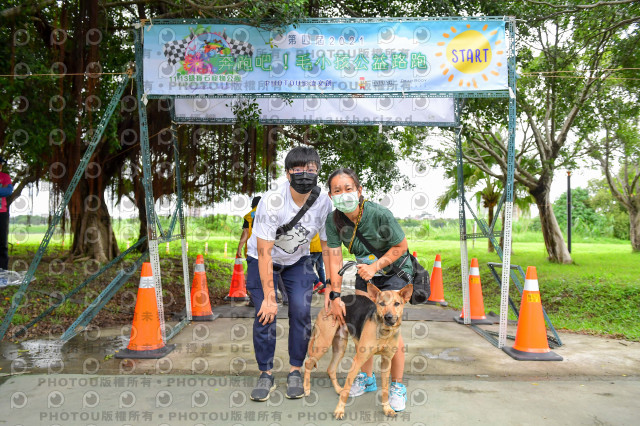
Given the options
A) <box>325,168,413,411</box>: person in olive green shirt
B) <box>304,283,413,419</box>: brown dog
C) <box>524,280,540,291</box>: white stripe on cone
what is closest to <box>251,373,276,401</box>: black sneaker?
<box>304,283,413,419</box>: brown dog

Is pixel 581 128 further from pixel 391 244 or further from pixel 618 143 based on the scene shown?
pixel 391 244

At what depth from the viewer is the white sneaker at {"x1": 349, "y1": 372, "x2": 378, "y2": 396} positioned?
3.65 metres

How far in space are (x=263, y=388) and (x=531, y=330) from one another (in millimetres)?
2830

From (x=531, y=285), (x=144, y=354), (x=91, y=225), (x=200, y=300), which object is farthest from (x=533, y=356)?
(x=91, y=225)

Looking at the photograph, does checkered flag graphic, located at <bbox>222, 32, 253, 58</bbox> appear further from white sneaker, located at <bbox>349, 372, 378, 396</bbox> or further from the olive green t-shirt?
white sneaker, located at <bbox>349, 372, 378, 396</bbox>

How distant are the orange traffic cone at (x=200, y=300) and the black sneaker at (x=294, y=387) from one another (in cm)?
313

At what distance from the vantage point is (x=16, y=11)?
6.71 meters

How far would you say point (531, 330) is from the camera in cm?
480

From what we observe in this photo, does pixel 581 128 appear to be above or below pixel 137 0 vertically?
below

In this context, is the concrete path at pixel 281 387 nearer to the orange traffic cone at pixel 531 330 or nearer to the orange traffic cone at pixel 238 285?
the orange traffic cone at pixel 531 330

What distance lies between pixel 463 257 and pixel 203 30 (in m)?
4.24

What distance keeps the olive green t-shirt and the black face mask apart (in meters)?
0.26

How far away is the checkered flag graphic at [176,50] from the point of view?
16.8 ft

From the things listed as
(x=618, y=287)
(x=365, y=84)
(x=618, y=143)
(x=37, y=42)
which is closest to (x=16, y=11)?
(x=37, y=42)
